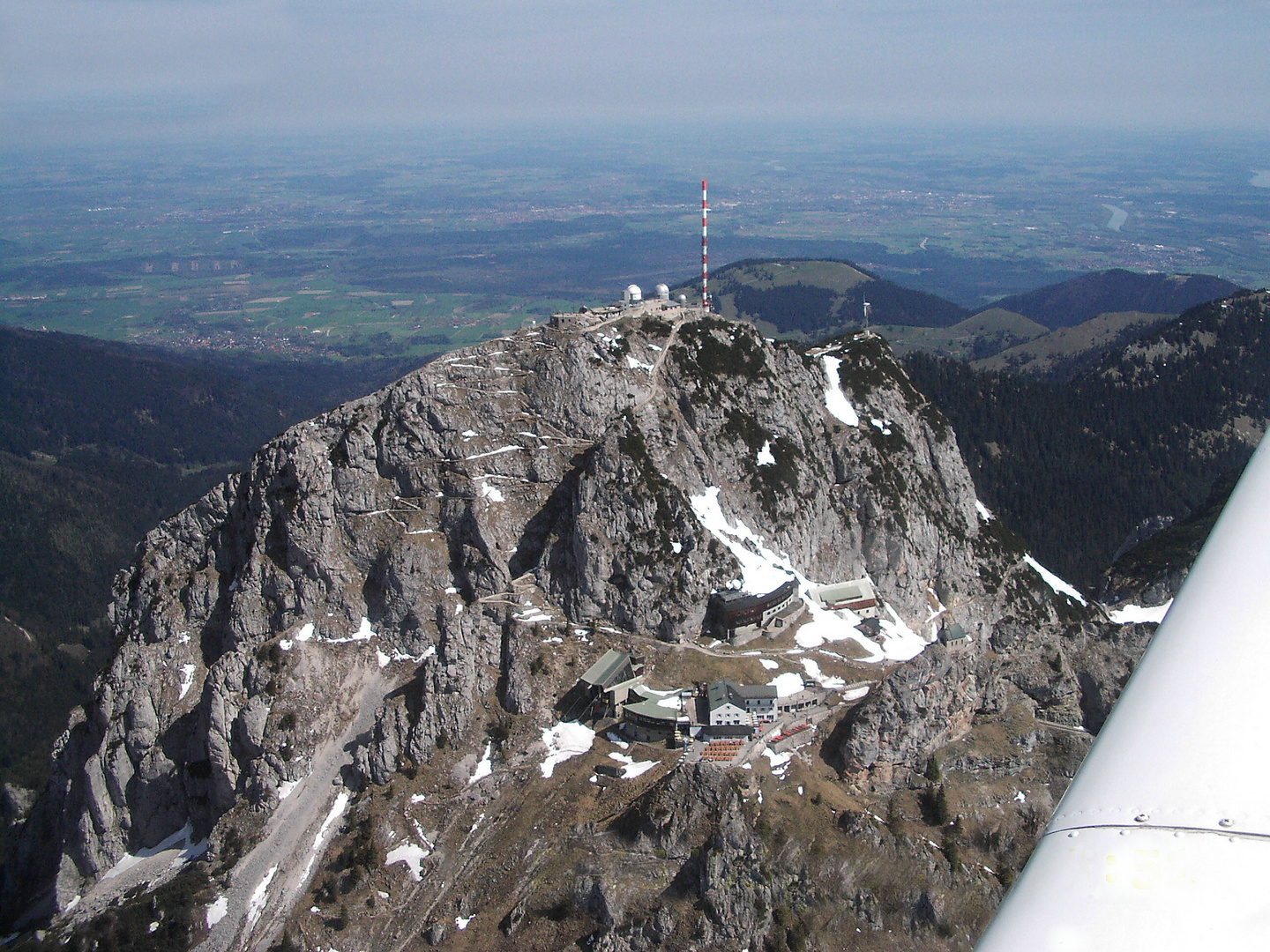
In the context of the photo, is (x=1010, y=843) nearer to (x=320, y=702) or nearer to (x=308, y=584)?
(x=320, y=702)

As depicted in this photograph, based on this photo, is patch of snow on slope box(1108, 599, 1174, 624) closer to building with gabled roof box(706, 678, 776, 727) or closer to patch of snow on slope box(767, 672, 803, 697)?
patch of snow on slope box(767, 672, 803, 697)

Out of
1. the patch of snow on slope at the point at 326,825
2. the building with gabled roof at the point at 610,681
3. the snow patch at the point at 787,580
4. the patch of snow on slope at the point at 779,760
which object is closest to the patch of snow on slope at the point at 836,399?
the snow patch at the point at 787,580

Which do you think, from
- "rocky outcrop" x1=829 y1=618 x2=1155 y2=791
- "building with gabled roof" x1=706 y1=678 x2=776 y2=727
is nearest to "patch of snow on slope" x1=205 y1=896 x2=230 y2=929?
"building with gabled roof" x1=706 y1=678 x2=776 y2=727

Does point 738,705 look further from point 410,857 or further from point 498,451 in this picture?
point 498,451

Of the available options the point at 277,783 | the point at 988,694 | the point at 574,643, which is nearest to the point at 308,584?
the point at 277,783

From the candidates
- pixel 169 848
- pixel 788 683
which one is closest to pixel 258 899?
pixel 169 848
